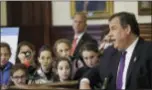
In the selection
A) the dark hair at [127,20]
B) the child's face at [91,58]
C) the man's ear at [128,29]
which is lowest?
the child's face at [91,58]

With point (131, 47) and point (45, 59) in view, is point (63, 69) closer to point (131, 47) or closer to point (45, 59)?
point (45, 59)

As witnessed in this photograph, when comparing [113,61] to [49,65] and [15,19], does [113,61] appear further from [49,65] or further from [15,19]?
[15,19]

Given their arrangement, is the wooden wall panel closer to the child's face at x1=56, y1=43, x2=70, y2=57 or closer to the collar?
the child's face at x1=56, y1=43, x2=70, y2=57

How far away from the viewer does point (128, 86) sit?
2928mm

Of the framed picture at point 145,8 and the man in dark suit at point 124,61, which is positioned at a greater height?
the framed picture at point 145,8

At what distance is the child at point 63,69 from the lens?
11.5 ft

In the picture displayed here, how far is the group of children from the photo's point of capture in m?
3.46

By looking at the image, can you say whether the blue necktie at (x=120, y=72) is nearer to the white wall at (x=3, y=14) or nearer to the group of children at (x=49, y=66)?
the group of children at (x=49, y=66)

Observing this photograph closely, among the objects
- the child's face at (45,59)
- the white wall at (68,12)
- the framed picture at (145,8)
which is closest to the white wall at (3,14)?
the white wall at (68,12)

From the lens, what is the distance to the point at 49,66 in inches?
150

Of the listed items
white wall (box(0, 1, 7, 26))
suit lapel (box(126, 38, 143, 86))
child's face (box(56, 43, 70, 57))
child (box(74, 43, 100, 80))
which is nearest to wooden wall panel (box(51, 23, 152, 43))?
white wall (box(0, 1, 7, 26))

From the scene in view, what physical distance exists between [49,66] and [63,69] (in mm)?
315

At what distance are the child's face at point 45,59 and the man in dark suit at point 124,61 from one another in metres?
0.73

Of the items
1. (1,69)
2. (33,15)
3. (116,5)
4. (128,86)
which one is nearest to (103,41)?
(1,69)
